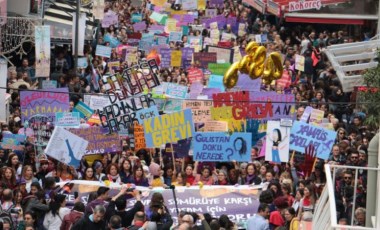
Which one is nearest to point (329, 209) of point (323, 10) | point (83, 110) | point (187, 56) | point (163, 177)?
point (163, 177)

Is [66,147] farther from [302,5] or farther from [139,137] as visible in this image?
[302,5]

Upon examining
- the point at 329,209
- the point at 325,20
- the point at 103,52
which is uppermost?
the point at 325,20

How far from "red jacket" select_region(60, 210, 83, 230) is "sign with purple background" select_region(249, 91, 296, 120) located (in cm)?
A: 724

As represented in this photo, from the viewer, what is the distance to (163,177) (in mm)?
21344

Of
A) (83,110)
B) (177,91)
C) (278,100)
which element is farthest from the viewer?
(177,91)

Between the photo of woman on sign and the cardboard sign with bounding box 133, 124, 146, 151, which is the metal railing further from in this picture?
the cardboard sign with bounding box 133, 124, 146, 151

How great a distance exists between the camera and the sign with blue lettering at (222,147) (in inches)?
853

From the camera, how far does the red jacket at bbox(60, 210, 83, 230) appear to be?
17062 millimetres

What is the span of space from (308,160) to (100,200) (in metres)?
4.72

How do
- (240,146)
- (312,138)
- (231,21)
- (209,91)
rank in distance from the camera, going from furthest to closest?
(231,21) → (209,91) → (312,138) → (240,146)

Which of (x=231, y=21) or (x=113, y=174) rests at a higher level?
(x=231, y=21)

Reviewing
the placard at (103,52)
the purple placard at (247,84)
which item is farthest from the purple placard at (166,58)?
the purple placard at (247,84)

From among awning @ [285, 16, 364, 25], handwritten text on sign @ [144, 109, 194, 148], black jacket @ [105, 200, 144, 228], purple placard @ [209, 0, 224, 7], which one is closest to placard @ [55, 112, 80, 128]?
handwritten text on sign @ [144, 109, 194, 148]

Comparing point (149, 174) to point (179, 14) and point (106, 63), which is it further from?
point (179, 14)
